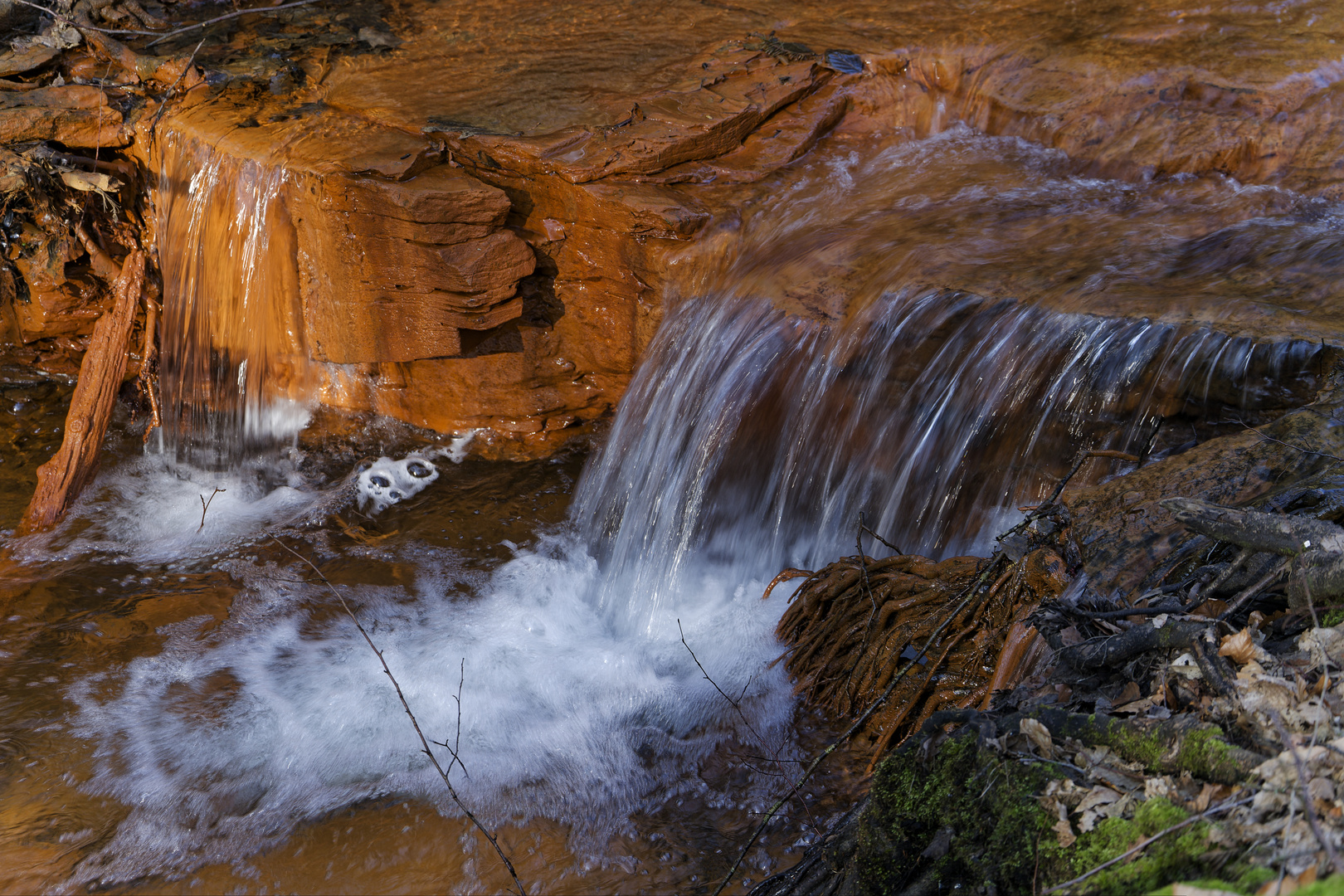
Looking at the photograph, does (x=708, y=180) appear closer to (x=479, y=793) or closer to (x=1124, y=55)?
(x=1124, y=55)

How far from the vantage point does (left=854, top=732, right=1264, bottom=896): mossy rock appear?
1360mm

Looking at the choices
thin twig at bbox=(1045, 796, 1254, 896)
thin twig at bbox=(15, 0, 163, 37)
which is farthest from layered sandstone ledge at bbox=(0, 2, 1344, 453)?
thin twig at bbox=(1045, 796, 1254, 896)

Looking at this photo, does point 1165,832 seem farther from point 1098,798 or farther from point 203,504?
point 203,504

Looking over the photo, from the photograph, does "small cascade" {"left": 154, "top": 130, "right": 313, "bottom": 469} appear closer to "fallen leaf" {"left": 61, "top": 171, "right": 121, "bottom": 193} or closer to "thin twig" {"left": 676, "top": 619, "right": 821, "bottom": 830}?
"fallen leaf" {"left": 61, "top": 171, "right": 121, "bottom": 193}

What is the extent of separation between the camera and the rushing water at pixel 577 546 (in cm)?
290

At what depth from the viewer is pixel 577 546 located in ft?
15.9

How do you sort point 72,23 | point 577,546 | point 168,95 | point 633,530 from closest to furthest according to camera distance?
point 633,530 < point 577,546 < point 168,95 < point 72,23

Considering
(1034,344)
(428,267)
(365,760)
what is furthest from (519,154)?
(365,760)

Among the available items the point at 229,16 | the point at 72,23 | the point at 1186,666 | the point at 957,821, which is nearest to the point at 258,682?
the point at 957,821

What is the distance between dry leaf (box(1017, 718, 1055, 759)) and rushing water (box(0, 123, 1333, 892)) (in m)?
1.22

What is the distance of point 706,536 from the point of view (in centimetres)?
448

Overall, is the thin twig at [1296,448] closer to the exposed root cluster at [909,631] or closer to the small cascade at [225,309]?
the exposed root cluster at [909,631]

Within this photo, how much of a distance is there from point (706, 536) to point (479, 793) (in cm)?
185

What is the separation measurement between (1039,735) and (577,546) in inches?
134
